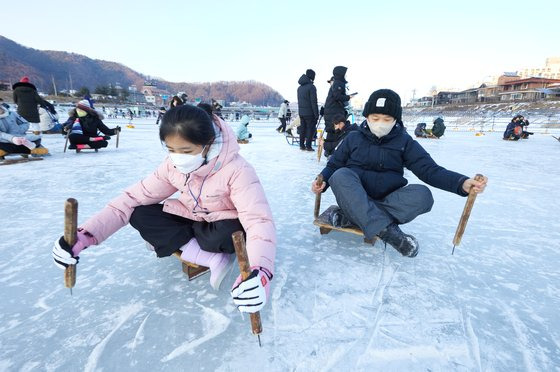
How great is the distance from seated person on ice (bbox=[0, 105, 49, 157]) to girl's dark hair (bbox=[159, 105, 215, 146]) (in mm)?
5588

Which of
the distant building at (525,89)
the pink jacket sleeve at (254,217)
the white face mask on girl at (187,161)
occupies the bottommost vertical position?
the pink jacket sleeve at (254,217)

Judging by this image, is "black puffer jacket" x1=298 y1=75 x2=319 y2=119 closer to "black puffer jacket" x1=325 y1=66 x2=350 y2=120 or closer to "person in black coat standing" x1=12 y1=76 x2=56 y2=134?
"black puffer jacket" x1=325 y1=66 x2=350 y2=120

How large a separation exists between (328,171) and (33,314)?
2.08m

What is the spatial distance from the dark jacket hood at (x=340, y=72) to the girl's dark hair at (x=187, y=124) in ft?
16.8

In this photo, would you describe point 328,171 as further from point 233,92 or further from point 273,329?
point 233,92

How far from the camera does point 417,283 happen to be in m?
1.82

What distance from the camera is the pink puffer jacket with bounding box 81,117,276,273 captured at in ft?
4.87

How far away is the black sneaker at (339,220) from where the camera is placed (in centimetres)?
230

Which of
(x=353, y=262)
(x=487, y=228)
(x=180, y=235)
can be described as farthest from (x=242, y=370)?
(x=487, y=228)

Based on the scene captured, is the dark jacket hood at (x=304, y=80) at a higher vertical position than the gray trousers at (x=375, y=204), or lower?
higher

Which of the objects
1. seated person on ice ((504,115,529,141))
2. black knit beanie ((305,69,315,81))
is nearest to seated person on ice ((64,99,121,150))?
black knit beanie ((305,69,315,81))

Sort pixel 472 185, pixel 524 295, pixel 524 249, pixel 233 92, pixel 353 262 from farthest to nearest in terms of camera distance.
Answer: pixel 233 92, pixel 524 249, pixel 353 262, pixel 472 185, pixel 524 295

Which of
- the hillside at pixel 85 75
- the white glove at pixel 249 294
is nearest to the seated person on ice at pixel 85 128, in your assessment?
the white glove at pixel 249 294

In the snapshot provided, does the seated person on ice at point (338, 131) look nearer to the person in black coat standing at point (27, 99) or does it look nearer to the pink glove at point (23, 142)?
the pink glove at point (23, 142)
